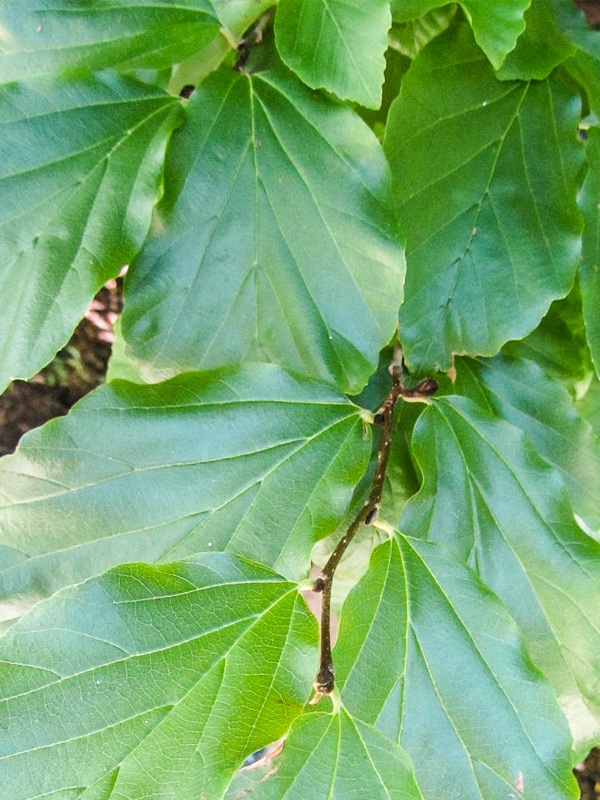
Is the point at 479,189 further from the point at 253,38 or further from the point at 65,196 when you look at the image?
the point at 65,196

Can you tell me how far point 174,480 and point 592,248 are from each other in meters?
0.41

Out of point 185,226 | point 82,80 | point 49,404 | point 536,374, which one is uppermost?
point 82,80

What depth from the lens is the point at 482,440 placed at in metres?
0.62

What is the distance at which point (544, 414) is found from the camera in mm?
699

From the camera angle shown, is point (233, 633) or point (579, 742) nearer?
point (233, 633)

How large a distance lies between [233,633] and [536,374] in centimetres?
40

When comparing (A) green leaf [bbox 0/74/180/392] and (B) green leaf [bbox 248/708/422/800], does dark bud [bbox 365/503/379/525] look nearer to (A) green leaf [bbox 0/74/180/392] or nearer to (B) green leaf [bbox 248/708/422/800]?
(B) green leaf [bbox 248/708/422/800]

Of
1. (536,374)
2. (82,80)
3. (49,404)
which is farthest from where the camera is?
(49,404)

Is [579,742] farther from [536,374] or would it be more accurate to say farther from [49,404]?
[49,404]

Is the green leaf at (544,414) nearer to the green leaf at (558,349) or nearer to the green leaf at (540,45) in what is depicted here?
the green leaf at (558,349)

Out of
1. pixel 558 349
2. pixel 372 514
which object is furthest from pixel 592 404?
pixel 372 514

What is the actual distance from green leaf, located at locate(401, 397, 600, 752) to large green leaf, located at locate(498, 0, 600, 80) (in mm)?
293

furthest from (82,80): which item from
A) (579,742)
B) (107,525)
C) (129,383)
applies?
(579,742)

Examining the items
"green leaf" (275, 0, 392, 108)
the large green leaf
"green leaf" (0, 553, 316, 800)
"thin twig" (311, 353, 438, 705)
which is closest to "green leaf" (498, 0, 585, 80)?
the large green leaf
